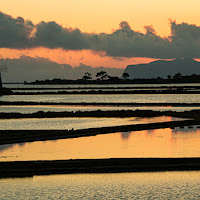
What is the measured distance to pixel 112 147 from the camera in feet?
91.8

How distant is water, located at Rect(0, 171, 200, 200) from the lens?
16.3 m

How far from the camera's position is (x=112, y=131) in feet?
121

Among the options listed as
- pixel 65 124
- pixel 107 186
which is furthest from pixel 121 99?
pixel 107 186

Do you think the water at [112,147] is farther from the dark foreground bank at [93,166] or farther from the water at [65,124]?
the water at [65,124]

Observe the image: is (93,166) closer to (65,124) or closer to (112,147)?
(112,147)

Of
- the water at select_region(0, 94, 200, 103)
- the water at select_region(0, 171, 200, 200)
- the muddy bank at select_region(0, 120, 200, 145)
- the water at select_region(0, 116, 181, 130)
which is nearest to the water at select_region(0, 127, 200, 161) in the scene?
the muddy bank at select_region(0, 120, 200, 145)

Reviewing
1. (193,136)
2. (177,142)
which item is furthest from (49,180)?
(193,136)

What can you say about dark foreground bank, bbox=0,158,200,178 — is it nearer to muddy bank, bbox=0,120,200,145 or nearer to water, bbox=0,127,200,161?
water, bbox=0,127,200,161

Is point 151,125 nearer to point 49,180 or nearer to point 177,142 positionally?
point 177,142

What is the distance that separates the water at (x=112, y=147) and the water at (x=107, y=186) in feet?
16.1

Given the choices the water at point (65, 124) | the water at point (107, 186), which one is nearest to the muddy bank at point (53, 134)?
the water at point (65, 124)

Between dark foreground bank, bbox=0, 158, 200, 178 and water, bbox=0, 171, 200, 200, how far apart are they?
64 centimetres

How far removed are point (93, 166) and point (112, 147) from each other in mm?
7412

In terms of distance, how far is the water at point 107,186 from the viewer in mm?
16344
